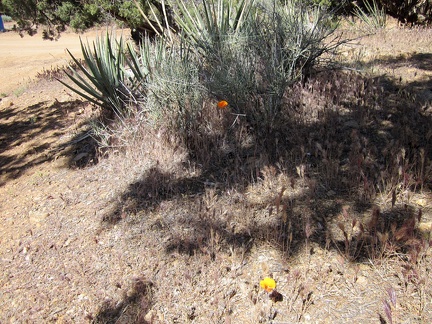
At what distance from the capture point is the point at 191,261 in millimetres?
2828

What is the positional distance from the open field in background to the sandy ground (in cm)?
477

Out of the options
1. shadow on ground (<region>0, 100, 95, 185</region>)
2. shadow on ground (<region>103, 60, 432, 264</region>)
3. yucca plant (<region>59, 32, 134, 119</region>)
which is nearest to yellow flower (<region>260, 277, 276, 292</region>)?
shadow on ground (<region>103, 60, 432, 264</region>)

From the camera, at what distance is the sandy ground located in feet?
35.3

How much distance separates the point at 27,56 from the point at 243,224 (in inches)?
578

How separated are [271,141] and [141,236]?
152cm

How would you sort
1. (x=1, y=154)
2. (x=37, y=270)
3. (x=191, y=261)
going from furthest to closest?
(x=1, y=154), (x=37, y=270), (x=191, y=261)

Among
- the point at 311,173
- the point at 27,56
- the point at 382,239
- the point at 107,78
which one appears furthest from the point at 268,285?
the point at 27,56

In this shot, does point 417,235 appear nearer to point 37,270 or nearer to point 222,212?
point 222,212

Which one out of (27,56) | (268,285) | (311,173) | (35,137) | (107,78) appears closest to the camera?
(268,285)

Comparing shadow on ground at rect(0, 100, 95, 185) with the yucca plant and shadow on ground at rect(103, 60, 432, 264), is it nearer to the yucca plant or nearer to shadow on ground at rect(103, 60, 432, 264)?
the yucca plant

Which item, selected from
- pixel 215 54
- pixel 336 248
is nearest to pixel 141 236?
pixel 336 248

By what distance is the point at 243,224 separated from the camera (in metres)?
3.04

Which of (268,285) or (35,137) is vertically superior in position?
(268,285)

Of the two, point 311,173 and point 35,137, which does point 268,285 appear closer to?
point 311,173
